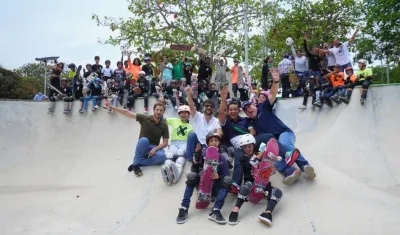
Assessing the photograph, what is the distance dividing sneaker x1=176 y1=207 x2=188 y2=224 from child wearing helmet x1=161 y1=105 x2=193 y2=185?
93cm

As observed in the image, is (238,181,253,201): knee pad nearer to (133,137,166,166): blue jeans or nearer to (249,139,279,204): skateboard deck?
(249,139,279,204): skateboard deck

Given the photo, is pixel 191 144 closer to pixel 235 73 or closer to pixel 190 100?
pixel 190 100

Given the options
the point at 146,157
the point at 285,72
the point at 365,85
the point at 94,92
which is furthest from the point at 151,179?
the point at 285,72

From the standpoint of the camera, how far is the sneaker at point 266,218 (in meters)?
4.97

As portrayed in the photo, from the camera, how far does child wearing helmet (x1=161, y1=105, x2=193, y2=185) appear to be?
6.20m

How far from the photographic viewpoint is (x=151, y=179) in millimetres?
6578

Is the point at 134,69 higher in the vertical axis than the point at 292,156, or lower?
higher

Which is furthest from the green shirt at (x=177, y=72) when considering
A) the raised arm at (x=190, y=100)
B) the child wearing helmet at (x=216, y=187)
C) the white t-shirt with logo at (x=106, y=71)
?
the child wearing helmet at (x=216, y=187)

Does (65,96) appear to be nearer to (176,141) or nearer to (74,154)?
(74,154)

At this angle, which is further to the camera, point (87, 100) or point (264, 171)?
point (87, 100)

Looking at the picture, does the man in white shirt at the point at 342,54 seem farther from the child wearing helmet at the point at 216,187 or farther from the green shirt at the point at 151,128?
the child wearing helmet at the point at 216,187

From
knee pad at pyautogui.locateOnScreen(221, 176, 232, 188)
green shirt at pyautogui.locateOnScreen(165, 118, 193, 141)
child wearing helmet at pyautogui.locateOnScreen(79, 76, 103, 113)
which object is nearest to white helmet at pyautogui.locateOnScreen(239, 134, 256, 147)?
knee pad at pyautogui.locateOnScreen(221, 176, 232, 188)

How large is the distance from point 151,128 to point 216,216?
7.45ft

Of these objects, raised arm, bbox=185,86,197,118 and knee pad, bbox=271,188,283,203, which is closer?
knee pad, bbox=271,188,283,203
